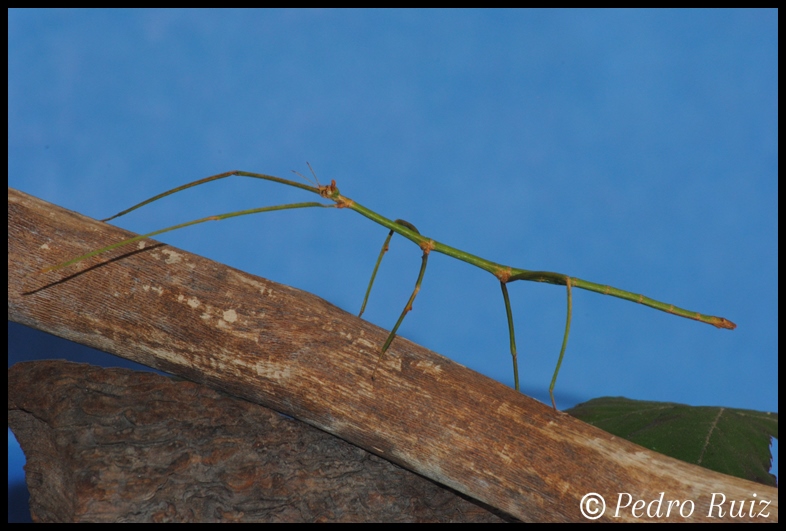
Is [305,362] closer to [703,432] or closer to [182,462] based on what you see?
[182,462]

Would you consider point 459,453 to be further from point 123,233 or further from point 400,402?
point 123,233

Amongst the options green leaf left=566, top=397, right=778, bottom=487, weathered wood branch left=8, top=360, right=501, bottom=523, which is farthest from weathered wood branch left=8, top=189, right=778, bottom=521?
green leaf left=566, top=397, right=778, bottom=487

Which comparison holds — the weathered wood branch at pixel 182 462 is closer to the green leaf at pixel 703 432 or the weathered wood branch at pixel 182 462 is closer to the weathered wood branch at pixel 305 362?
the weathered wood branch at pixel 305 362

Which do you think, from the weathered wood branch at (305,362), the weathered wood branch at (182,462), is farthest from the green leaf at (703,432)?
the weathered wood branch at (182,462)

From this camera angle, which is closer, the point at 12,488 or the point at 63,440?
the point at 63,440

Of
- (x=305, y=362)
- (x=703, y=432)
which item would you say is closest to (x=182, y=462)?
(x=305, y=362)
